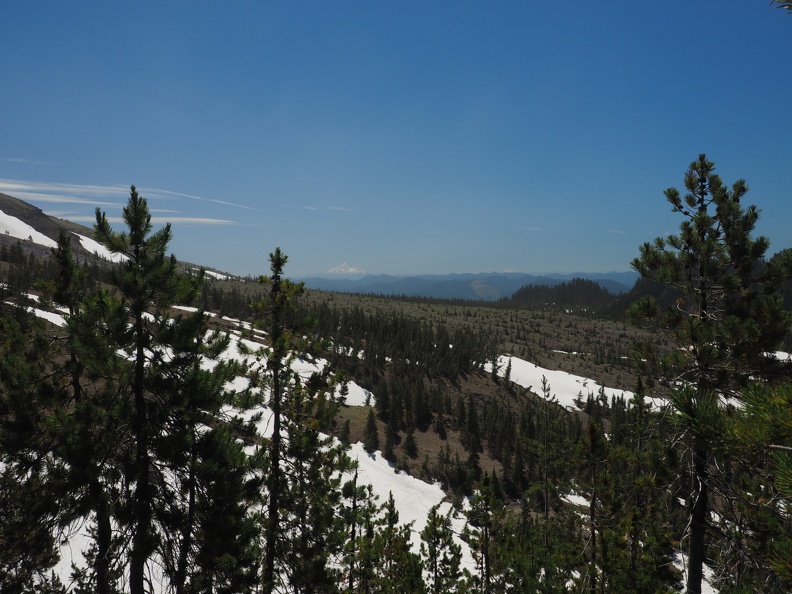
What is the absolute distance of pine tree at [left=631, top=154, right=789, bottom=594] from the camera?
676 centimetres

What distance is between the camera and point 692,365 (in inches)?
292

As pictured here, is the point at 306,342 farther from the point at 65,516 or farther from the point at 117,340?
the point at 65,516

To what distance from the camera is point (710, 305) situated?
7.86 metres

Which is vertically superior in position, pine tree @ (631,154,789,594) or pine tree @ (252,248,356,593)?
pine tree @ (631,154,789,594)

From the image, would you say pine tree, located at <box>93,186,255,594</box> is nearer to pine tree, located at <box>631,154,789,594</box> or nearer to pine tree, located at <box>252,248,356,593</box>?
pine tree, located at <box>252,248,356,593</box>

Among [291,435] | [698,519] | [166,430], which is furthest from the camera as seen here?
[291,435]

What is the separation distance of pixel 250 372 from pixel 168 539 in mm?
3827

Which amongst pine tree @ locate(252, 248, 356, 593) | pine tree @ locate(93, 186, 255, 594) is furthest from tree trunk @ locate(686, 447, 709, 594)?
pine tree @ locate(93, 186, 255, 594)

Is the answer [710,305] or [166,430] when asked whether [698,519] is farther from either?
[166,430]

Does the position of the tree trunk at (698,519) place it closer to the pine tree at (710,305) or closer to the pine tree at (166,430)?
the pine tree at (710,305)

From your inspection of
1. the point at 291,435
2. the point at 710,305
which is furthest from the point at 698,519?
the point at 291,435

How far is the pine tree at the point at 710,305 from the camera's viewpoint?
6.76m

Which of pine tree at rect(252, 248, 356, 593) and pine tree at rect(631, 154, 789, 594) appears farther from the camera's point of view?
pine tree at rect(252, 248, 356, 593)

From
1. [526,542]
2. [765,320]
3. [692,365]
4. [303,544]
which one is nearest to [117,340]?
[303,544]
